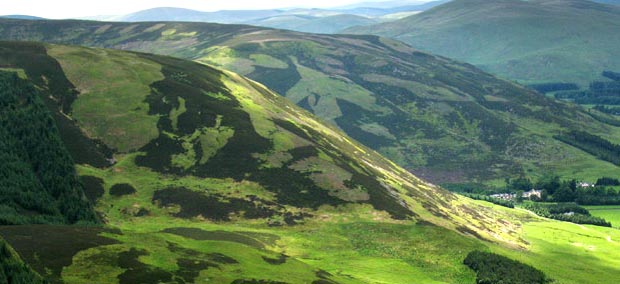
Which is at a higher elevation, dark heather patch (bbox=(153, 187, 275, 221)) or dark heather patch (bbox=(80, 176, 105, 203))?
dark heather patch (bbox=(80, 176, 105, 203))

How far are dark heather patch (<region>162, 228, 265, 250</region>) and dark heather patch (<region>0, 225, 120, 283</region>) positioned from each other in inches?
1092

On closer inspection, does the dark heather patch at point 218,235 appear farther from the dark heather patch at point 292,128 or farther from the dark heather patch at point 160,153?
the dark heather patch at point 292,128

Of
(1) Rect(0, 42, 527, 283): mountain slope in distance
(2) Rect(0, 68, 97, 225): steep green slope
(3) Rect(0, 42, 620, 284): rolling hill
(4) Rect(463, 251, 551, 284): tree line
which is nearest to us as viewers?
(3) Rect(0, 42, 620, 284): rolling hill

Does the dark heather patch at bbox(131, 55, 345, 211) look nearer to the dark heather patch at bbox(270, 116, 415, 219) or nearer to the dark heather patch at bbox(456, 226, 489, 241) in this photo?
the dark heather patch at bbox(270, 116, 415, 219)

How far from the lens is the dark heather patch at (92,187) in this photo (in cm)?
12731

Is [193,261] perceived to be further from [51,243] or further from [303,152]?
[303,152]

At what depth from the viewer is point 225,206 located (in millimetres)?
135125

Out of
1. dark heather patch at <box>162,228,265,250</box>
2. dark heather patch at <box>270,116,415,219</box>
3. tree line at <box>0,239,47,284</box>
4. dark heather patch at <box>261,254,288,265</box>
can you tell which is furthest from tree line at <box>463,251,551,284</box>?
tree line at <box>0,239,47,284</box>

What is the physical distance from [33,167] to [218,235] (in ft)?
148

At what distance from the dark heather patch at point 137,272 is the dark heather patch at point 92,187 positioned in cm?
5747

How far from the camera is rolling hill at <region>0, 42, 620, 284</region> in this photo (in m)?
77.9

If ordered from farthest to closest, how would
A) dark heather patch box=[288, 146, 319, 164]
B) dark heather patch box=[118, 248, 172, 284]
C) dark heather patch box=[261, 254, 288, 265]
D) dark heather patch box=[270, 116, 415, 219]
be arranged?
dark heather patch box=[288, 146, 319, 164]
dark heather patch box=[270, 116, 415, 219]
dark heather patch box=[261, 254, 288, 265]
dark heather patch box=[118, 248, 172, 284]

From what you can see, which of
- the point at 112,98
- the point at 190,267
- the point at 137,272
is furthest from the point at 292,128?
the point at 137,272

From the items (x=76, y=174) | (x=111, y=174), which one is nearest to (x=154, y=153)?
(x=111, y=174)
